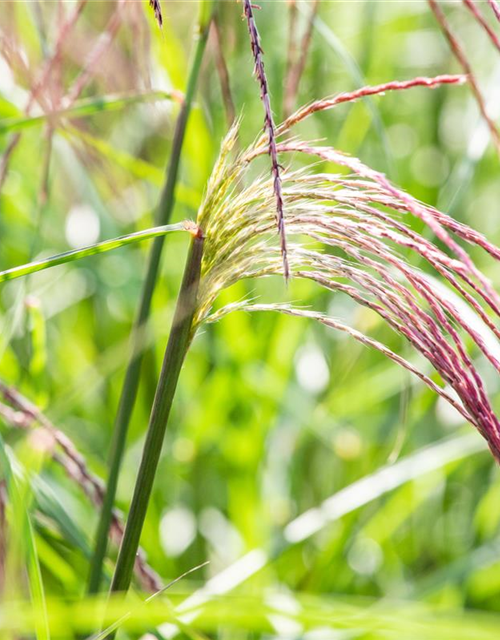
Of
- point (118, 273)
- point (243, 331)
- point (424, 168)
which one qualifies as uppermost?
point (424, 168)

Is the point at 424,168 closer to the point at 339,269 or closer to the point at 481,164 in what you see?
the point at 481,164

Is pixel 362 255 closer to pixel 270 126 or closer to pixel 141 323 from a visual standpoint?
pixel 270 126

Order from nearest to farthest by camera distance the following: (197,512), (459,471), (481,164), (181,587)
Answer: (181,587) → (197,512) → (459,471) → (481,164)

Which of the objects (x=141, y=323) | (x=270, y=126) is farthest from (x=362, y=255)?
(x=141, y=323)

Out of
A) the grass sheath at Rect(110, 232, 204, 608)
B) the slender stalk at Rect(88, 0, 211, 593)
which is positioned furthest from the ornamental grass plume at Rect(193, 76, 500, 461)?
the slender stalk at Rect(88, 0, 211, 593)

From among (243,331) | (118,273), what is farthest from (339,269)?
(118,273)

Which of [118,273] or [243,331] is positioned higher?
[118,273]

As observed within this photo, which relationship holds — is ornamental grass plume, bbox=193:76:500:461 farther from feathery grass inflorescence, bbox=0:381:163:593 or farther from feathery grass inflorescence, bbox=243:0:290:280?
feathery grass inflorescence, bbox=0:381:163:593

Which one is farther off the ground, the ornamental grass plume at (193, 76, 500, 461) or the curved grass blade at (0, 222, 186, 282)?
the curved grass blade at (0, 222, 186, 282)
